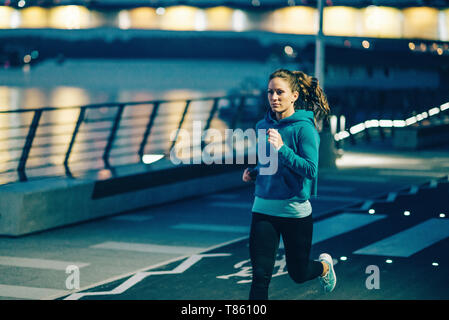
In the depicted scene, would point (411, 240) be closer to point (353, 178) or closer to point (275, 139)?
point (275, 139)

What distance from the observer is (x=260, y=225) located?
6430 mm

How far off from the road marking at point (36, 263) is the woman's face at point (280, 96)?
4038 mm

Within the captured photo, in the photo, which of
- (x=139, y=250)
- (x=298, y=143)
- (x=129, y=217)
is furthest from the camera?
(x=129, y=217)

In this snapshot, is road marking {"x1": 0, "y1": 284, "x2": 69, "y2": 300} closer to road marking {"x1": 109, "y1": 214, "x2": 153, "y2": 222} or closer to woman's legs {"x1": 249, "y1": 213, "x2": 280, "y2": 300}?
woman's legs {"x1": 249, "y1": 213, "x2": 280, "y2": 300}

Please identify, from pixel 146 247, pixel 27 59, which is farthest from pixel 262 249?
pixel 27 59

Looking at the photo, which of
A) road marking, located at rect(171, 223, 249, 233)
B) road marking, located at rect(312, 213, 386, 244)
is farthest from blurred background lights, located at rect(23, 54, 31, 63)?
road marking, located at rect(171, 223, 249, 233)

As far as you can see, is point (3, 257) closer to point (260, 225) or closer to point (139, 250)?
point (139, 250)

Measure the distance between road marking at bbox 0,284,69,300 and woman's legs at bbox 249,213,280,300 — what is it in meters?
2.50

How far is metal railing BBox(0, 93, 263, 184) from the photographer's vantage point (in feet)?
44.8

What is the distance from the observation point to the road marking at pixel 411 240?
10.3 meters

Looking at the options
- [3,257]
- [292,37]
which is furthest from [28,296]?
[292,37]

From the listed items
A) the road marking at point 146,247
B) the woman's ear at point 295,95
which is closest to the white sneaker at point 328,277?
the woman's ear at point 295,95

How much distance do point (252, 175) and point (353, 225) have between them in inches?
238

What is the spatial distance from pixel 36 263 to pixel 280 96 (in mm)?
4466
